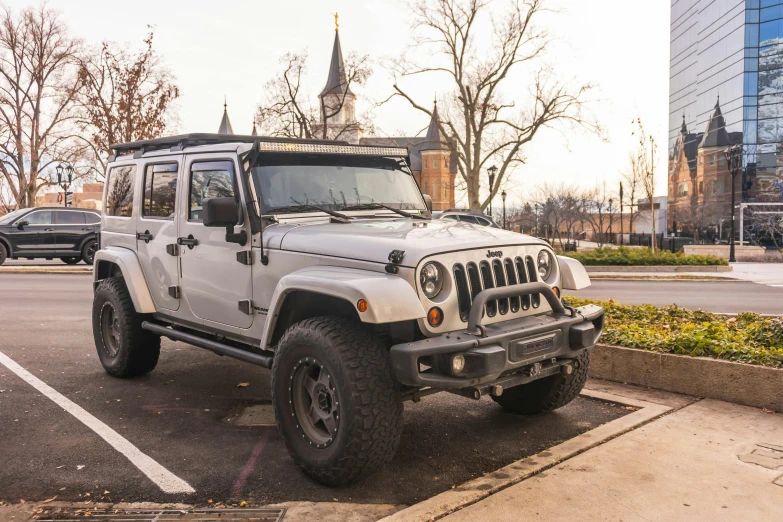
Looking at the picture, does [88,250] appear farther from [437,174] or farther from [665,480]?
[437,174]

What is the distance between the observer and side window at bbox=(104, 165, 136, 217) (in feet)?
22.0

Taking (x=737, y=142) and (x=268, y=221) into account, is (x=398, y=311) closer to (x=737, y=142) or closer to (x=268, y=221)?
(x=268, y=221)

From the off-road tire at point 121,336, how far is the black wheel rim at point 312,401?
9.33ft

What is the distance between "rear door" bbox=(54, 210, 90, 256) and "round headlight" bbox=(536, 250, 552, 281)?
20.2m

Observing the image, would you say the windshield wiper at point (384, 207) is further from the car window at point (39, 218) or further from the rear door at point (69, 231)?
the car window at point (39, 218)

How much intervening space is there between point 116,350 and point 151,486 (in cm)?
301

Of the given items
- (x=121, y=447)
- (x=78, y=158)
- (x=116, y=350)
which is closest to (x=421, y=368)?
(x=121, y=447)

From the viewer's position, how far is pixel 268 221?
197 inches

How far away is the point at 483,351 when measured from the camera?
389cm

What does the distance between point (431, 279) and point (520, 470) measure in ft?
4.54

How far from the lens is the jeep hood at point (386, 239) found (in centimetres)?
418

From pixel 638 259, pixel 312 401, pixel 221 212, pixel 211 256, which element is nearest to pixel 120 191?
pixel 211 256

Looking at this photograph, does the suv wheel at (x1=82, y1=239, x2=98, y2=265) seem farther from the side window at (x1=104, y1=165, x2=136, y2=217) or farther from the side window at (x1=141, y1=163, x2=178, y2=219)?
the side window at (x1=141, y1=163, x2=178, y2=219)

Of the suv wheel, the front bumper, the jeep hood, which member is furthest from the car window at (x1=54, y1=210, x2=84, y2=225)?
the front bumper
